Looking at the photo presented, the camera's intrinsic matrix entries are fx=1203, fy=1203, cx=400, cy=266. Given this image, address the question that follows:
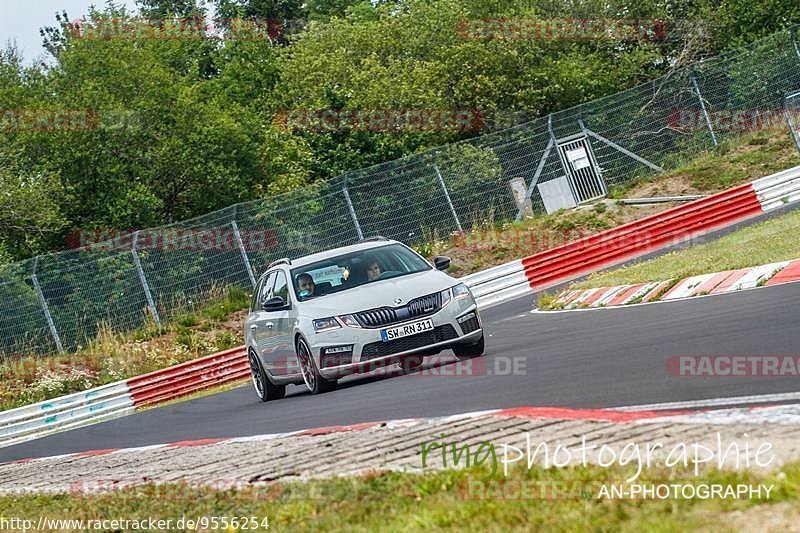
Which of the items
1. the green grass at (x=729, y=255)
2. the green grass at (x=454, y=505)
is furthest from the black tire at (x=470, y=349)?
the green grass at (x=454, y=505)

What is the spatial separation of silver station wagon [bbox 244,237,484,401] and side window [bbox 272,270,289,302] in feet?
0.04

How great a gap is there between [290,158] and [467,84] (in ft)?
21.3

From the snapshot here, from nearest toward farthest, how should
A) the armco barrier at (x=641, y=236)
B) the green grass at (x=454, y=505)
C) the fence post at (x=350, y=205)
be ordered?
the green grass at (x=454, y=505), the armco barrier at (x=641, y=236), the fence post at (x=350, y=205)

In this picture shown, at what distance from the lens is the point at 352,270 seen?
45.9ft

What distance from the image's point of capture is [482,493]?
5.34 meters

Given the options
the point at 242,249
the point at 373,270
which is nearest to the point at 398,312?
the point at 373,270

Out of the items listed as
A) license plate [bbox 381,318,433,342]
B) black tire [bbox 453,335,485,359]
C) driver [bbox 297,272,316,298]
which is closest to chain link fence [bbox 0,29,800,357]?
driver [bbox 297,272,316,298]

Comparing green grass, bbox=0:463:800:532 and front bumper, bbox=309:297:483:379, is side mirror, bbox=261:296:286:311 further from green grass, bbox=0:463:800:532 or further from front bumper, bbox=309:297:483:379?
green grass, bbox=0:463:800:532

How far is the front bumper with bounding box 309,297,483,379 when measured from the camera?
12.9 meters

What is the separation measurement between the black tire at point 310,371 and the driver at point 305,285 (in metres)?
0.62

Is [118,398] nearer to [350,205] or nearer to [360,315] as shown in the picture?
[350,205]

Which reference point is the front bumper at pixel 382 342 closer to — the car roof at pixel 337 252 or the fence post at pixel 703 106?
the car roof at pixel 337 252

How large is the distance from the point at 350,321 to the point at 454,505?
25.9 ft

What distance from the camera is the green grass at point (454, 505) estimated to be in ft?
14.5
